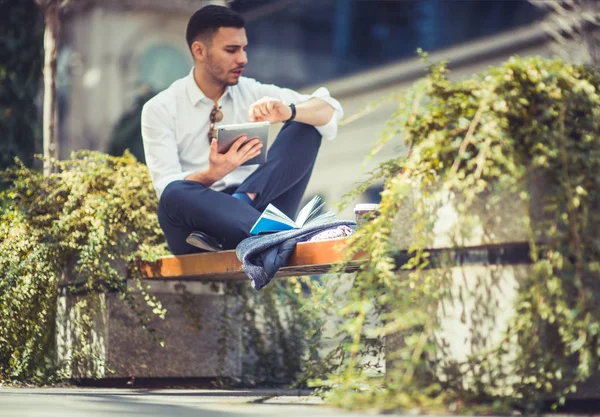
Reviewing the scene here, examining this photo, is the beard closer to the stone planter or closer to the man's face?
the man's face

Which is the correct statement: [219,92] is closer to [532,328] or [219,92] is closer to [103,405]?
[103,405]

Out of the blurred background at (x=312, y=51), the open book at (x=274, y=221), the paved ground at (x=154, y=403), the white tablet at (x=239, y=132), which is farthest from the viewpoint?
the blurred background at (x=312, y=51)

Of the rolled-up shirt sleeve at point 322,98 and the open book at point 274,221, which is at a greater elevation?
the rolled-up shirt sleeve at point 322,98

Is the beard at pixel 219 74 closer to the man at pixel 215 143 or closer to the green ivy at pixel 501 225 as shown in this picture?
the man at pixel 215 143

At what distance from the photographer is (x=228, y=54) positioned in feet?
13.4

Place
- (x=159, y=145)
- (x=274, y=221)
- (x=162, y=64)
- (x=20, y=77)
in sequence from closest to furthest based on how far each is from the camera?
(x=274, y=221)
(x=159, y=145)
(x=20, y=77)
(x=162, y=64)

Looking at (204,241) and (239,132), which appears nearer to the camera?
(239,132)

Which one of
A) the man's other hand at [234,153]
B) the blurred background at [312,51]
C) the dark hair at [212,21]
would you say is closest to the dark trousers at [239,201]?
the man's other hand at [234,153]

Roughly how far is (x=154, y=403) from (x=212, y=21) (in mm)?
1834

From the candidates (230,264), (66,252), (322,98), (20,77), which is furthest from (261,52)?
(230,264)

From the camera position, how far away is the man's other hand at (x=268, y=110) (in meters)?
3.51

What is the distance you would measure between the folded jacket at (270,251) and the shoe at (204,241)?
16.5 inches

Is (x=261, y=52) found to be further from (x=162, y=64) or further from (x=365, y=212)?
(x=365, y=212)

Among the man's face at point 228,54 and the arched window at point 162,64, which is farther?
the arched window at point 162,64
